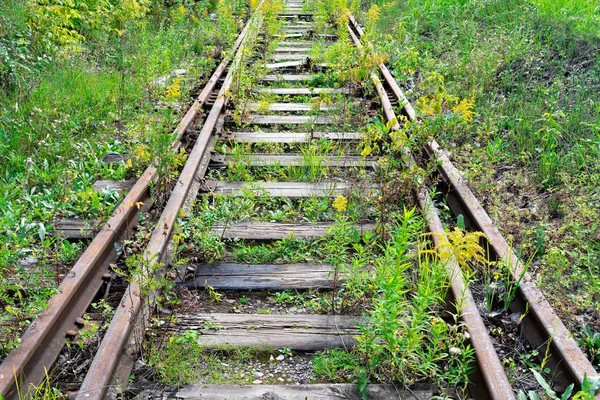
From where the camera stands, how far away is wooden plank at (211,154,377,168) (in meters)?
5.13

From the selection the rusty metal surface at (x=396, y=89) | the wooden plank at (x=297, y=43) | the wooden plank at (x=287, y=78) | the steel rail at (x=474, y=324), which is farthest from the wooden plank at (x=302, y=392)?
the wooden plank at (x=297, y=43)

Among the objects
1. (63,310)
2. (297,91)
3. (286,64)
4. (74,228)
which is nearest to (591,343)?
(63,310)

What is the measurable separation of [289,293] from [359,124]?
312cm

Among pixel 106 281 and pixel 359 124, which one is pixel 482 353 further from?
pixel 359 124

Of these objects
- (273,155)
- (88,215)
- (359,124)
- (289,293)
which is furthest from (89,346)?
(359,124)

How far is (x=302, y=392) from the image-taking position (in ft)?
8.73

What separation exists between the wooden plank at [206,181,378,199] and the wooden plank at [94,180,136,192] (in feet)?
2.16

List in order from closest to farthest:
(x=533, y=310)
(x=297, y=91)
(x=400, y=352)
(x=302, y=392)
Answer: (x=302, y=392) < (x=400, y=352) < (x=533, y=310) < (x=297, y=91)

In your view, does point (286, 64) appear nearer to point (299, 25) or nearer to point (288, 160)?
point (299, 25)

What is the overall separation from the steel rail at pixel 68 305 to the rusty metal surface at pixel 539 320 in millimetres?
2521

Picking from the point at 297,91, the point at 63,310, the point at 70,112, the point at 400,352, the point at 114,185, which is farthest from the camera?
the point at 297,91

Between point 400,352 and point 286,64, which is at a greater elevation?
point 286,64

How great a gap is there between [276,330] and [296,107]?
4.17 metres

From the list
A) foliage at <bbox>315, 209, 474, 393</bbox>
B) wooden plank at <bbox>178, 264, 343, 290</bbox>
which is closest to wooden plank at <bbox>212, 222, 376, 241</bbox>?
wooden plank at <bbox>178, 264, 343, 290</bbox>
